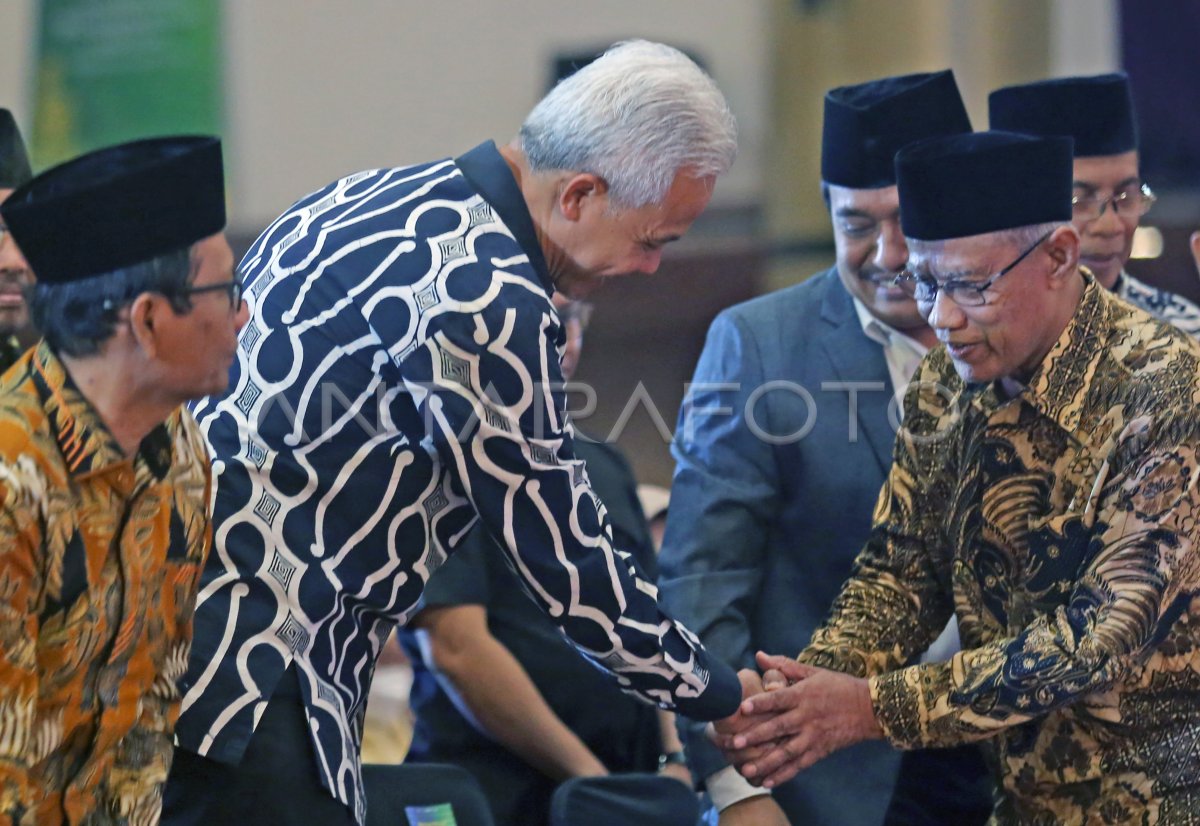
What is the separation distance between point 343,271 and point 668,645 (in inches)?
27.2

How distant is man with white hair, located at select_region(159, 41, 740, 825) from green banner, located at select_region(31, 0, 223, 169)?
398 cm

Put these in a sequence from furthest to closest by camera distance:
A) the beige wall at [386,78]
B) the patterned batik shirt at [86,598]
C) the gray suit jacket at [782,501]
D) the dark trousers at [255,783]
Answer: the beige wall at [386,78] → the gray suit jacket at [782,501] → the dark trousers at [255,783] → the patterned batik shirt at [86,598]

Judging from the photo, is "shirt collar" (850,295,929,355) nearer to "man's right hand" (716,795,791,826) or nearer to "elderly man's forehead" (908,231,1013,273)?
"elderly man's forehead" (908,231,1013,273)

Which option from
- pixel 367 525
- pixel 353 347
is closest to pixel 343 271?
pixel 353 347

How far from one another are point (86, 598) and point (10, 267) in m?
0.87

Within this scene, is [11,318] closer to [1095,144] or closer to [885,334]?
[885,334]

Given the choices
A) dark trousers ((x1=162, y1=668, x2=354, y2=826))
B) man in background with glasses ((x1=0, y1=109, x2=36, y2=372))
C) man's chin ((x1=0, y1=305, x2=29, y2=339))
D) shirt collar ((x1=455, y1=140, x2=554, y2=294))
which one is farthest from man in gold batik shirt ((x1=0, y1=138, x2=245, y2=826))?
man's chin ((x1=0, y1=305, x2=29, y2=339))

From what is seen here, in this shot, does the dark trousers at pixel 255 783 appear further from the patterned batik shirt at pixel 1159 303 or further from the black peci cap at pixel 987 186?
the patterned batik shirt at pixel 1159 303

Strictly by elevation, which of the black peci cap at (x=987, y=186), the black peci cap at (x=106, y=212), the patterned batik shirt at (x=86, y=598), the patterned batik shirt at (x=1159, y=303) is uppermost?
the black peci cap at (x=106, y=212)

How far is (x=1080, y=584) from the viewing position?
2297 mm

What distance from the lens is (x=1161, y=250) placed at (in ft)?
21.9

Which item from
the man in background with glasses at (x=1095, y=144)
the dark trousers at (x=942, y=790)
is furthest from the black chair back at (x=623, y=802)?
the man in background with glasses at (x=1095, y=144)

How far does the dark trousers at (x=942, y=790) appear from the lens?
2.97m

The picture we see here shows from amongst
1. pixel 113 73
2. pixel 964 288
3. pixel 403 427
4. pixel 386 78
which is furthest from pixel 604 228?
pixel 386 78
